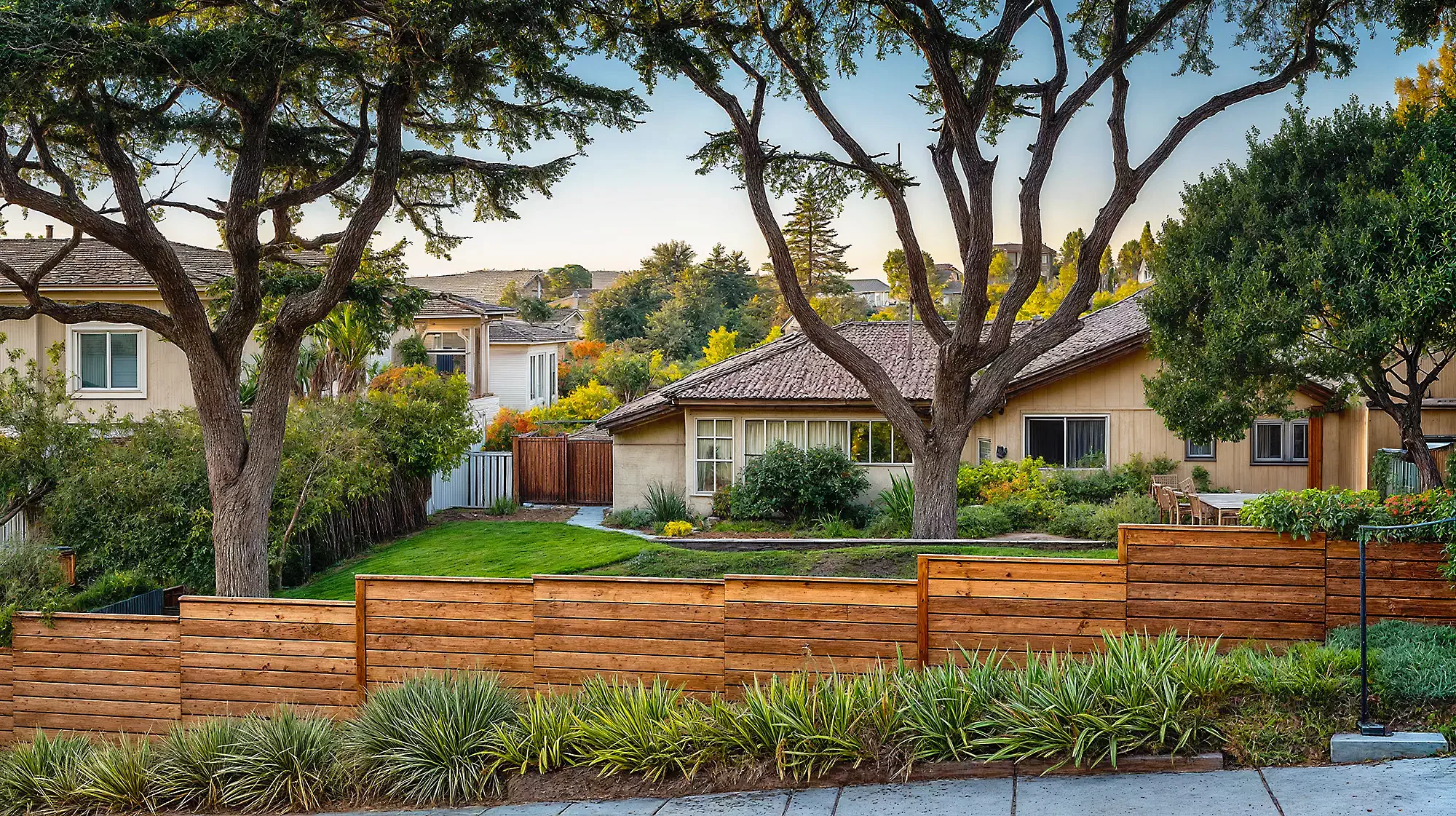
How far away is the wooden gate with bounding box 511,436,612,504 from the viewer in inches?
1024

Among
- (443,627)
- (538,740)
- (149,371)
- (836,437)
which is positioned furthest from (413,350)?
(538,740)

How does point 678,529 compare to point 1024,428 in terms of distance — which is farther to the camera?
point 1024,428

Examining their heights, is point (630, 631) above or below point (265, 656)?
above

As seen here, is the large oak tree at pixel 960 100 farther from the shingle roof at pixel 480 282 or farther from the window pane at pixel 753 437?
the shingle roof at pixel 480 282

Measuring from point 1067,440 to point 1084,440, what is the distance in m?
0.36

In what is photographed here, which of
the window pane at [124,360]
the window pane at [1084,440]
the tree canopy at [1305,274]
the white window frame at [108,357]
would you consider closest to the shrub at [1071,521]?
the tree canopy at [1305,274]

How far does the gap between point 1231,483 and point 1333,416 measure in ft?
8.21

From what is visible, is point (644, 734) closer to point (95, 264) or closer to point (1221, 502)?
point (1221, 502)

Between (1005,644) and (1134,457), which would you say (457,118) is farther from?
(1134,457)

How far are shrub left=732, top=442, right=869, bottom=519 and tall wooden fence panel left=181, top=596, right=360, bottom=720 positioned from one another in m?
12.0

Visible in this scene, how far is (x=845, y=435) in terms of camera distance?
2209cm

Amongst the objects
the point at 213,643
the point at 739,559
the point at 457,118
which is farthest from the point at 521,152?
the point at 213,643

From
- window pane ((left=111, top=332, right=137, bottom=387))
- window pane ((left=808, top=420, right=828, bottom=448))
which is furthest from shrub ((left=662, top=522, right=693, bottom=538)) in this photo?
window pane ((left=111, top=332, right=137, bottom=387))

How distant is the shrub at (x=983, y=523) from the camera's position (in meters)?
18.0
